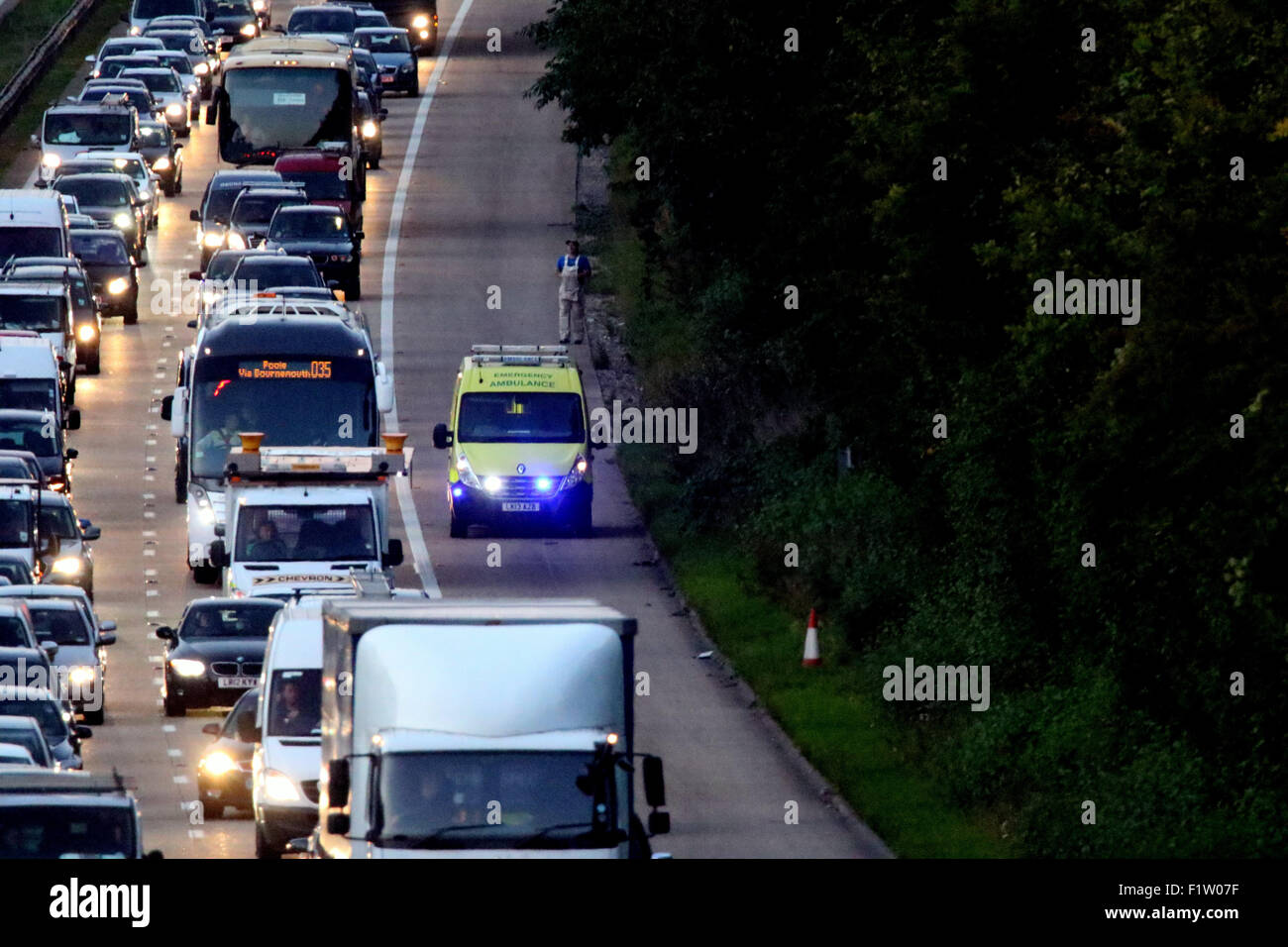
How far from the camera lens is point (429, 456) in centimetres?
5041

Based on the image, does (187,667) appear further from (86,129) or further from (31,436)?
(86,129)

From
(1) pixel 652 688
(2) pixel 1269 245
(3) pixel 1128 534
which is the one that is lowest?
(1) pixel 652 688

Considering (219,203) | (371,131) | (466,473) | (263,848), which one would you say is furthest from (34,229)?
(263,848)

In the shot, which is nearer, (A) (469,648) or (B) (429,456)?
(A) (469,648)

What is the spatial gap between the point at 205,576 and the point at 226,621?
6989 mm

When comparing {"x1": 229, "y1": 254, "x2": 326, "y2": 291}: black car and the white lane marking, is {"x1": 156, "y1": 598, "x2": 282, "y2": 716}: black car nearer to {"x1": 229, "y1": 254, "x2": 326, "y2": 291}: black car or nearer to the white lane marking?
the white lane marking

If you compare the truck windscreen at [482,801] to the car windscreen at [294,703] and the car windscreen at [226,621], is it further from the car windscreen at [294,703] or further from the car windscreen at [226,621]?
the car windscreen at [226,621]

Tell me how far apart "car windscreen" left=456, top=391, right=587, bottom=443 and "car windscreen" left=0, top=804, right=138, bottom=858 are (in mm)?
24046

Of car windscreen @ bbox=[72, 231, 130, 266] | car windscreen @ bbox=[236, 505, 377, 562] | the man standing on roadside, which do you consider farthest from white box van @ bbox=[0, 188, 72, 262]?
car windscreen @ bbox=[236, 505, 377, 562]

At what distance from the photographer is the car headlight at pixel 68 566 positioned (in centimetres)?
3972

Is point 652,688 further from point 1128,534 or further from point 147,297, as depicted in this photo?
point 147,297
